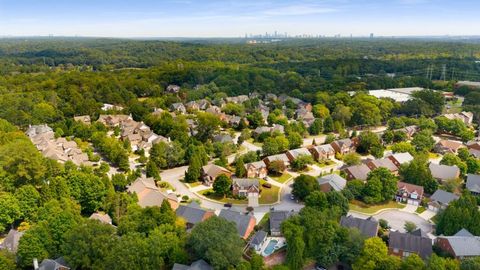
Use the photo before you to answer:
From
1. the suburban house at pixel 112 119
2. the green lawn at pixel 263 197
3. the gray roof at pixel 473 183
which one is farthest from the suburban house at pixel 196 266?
the suburban house at pixel 112 119

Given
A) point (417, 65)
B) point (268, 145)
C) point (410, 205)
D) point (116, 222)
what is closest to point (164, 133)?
point (268, 145)

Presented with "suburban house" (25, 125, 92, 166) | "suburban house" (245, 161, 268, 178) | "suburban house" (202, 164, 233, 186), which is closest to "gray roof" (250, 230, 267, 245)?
"suburban house" (202, 164, 233, 186)

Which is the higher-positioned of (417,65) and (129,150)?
(417,65)

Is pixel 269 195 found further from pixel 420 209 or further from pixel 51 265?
pixel 51 265

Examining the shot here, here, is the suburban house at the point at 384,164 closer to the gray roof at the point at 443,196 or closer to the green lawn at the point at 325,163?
Answer: the green lawn at the point at 325,163

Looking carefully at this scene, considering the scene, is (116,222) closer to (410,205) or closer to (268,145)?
(268,145)

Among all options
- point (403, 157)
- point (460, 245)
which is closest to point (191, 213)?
point (460, 245)
